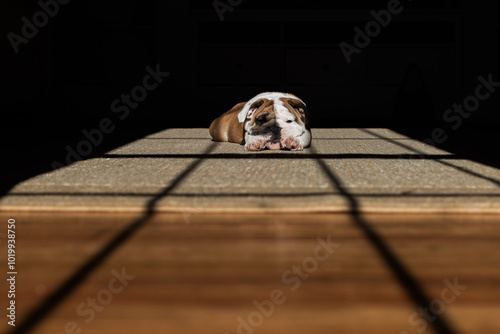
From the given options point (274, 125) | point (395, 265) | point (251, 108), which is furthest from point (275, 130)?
point (395, 265)

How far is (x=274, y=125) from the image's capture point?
291cm

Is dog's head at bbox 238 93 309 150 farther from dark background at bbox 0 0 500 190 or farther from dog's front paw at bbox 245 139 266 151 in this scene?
dark background at bbox 0 0 500 190

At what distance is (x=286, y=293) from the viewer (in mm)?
995

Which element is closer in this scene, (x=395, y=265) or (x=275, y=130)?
(x=395, y=265)

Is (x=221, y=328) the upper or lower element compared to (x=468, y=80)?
upper

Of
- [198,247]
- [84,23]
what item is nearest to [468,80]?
[84,23]

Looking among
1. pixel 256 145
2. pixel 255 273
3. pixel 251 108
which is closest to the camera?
pixel 255 273

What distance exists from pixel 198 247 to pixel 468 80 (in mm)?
5414

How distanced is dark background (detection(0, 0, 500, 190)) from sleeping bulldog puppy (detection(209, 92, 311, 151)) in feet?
9.53

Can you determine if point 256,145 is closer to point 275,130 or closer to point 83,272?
point 275,130

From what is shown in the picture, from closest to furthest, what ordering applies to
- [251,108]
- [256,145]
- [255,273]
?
1. [255,273]
2. [256,145]
3. [251,108]

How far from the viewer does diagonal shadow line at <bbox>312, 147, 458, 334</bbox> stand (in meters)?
0.87

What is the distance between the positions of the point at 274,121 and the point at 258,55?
3385mm

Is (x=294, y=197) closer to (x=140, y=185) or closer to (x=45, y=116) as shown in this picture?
(x=140, y=185)
